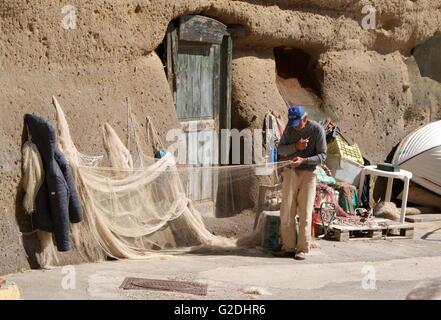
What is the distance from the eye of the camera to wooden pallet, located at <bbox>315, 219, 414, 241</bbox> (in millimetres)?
10836

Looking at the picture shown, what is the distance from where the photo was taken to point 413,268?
Answer: 31.1 feet

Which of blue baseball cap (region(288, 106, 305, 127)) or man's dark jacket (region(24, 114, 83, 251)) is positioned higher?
blue baseball cap (region(288, 106, 305, 127))

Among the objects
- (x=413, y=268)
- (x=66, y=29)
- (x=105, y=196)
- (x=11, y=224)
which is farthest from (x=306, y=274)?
(x=66, y=29)

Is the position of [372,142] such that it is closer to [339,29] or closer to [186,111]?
[339,29]

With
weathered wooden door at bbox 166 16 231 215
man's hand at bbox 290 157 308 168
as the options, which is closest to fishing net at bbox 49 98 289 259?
man's hand at bbox 290 157 308 168

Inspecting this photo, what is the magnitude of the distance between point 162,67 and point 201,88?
0.99 m

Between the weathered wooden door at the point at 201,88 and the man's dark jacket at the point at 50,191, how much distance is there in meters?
2.61

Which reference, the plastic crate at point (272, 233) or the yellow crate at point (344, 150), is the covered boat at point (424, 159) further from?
the plastic crate at point (272, 233)

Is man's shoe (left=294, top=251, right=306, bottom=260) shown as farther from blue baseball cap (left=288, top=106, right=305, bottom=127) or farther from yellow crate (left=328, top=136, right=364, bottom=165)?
yellow crate (left=328, top=136, right=364, bottom=165)

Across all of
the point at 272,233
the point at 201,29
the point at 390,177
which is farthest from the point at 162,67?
the point at 390,177

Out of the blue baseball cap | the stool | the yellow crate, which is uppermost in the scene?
the blue baseball cap

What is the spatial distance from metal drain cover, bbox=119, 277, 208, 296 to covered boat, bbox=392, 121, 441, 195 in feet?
20.6

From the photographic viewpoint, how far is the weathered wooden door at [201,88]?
11102mm

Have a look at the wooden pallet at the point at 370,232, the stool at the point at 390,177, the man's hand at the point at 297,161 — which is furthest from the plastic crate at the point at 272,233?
the stool at the point at 390,177
